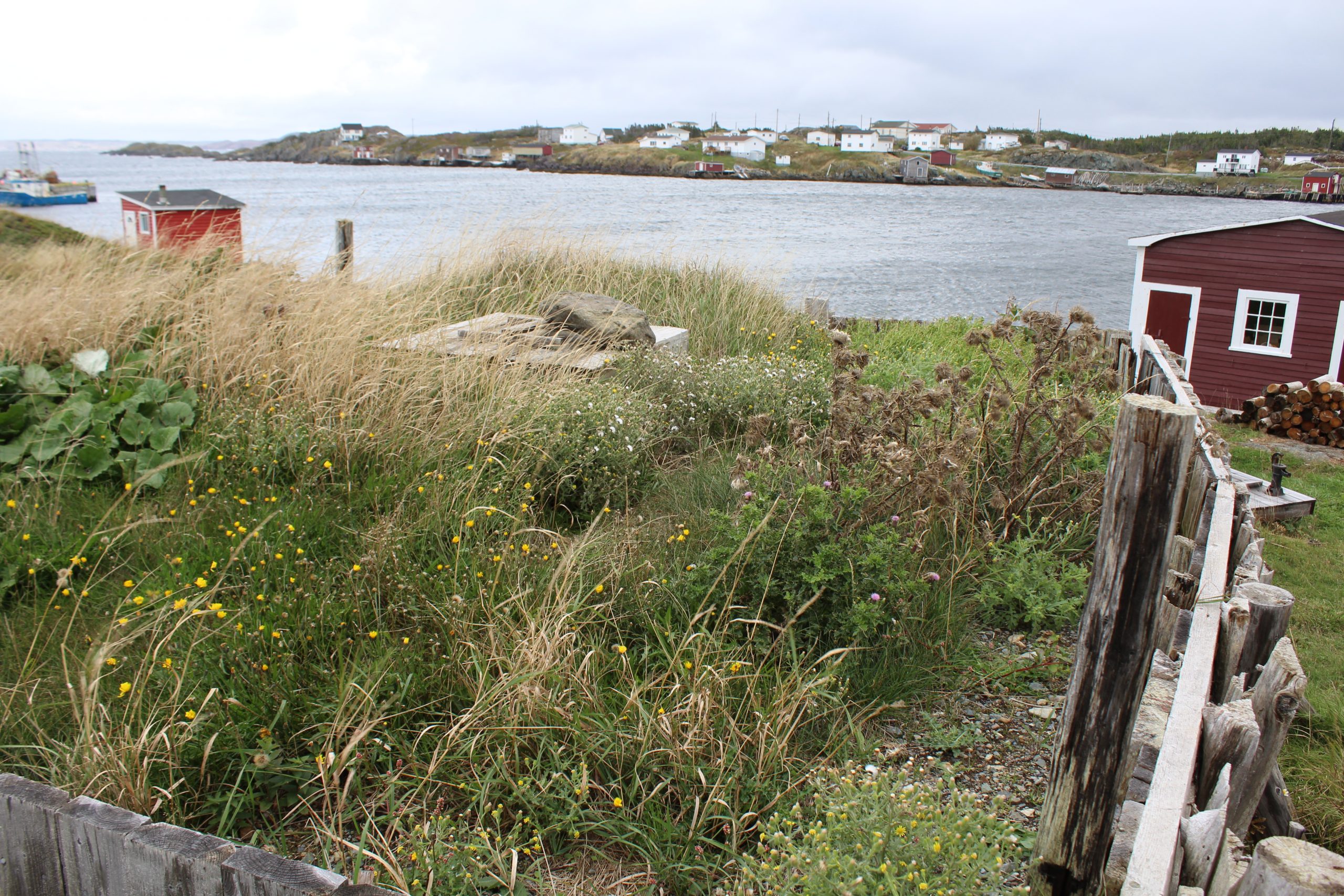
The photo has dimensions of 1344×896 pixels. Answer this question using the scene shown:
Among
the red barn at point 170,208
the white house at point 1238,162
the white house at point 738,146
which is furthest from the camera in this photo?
the white house at point 738,146

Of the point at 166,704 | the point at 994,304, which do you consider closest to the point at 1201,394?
the point at 994,304

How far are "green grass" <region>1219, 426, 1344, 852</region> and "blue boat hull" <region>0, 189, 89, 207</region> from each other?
2002 inches

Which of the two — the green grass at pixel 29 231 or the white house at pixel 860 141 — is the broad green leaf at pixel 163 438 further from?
the white house at pixel 860 141

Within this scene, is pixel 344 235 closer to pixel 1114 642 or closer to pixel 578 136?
pixel 1114 642

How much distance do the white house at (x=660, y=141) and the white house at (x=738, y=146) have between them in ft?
15.5

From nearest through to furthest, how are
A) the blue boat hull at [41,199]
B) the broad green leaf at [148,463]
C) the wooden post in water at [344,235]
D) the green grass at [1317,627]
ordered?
the green grass at [1317,627], the broad green leaf at [148,463], the wooden post in water at [344,235], the blue boat hull at [41,199]

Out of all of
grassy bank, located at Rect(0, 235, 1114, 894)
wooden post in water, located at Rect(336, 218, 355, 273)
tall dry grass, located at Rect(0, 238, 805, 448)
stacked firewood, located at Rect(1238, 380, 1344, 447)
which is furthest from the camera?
stacked firewood, located at Rect(1238, 380, 1344, 447)

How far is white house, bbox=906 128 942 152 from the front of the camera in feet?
492

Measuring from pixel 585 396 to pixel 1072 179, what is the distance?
449 feet

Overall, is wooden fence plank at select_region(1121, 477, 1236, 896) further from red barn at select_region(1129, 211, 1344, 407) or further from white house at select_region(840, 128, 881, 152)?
white house at select_region(840, 128, 881, 152)

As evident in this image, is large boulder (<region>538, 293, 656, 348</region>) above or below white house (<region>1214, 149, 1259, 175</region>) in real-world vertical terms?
below

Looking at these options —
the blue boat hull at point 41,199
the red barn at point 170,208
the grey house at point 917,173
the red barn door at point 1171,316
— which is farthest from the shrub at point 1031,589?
the grey house at point 917,173

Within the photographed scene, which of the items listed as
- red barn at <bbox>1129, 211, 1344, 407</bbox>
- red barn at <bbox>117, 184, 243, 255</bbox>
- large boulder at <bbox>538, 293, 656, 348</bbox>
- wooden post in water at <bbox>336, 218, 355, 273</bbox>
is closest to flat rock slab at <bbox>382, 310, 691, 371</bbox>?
large boulder at <bbox>538, 293, 656, 348</bbox>

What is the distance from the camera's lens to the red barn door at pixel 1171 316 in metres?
14.8
